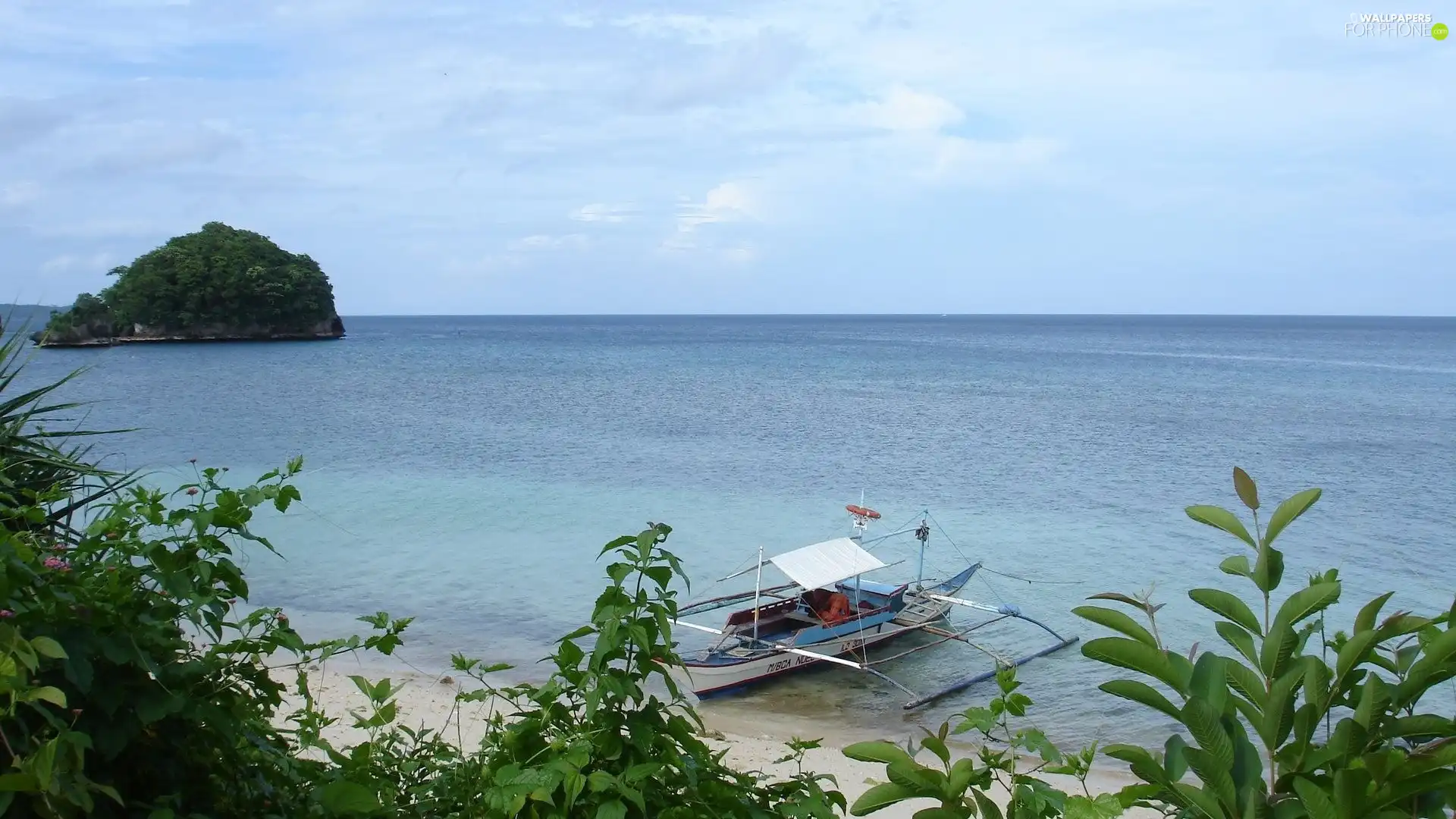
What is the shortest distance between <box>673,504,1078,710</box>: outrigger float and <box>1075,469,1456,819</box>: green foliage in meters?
11.5

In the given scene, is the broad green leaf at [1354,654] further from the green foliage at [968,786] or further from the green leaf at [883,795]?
the green leaf at [883,795]

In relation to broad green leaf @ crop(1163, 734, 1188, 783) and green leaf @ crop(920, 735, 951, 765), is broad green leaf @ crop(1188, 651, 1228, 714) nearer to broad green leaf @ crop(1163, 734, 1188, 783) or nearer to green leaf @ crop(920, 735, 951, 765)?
broad green leaf @ crop(1163, 734, 1188, 783)

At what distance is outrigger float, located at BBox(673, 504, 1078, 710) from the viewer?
44.2 feet

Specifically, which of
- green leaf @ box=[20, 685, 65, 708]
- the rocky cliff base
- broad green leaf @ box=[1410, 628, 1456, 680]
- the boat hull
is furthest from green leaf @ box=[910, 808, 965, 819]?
the rocky cliff base

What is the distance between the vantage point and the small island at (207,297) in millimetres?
84438

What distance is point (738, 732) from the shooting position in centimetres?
1216

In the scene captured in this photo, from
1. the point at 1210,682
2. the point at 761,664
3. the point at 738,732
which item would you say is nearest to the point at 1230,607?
the point at 1210,682

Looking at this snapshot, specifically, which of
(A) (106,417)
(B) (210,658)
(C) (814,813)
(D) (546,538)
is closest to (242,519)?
(B) (210,658)

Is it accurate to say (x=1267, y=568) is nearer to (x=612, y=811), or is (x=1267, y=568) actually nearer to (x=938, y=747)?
(x=938, y=747)

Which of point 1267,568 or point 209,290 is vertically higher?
point 209,290

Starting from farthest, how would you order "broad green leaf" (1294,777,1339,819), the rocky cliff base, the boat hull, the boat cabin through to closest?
the rocky cliff base < the boat cabin < the boat hull < "broad green leaf" (1294,777,1339,819)

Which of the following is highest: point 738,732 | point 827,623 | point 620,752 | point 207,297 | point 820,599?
point 207,297

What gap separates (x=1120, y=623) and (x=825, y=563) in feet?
44.0

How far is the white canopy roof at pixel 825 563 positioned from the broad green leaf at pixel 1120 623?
1262cm
